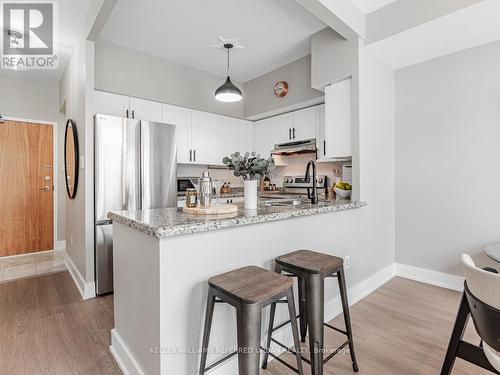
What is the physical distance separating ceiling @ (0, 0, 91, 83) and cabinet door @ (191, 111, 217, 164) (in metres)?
1.59

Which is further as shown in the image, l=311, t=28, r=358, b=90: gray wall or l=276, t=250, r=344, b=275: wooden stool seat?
l=311, t=28, r=358, b=90: gray wall

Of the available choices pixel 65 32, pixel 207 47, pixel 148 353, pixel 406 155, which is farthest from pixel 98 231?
pixel 406 155

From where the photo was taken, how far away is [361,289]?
102 inches

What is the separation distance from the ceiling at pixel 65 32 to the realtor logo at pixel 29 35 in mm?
61

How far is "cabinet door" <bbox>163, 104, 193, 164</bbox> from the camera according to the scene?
12.0 ft

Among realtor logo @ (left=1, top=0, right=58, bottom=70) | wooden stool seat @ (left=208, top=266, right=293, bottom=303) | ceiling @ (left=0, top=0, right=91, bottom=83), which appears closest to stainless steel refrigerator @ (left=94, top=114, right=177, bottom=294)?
ceiling @ (left=0, top=0, right=91, bottom=83)

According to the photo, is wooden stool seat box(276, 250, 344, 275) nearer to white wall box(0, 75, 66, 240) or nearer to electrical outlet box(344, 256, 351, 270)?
electrical outlet box(344, 256, 351, 270)

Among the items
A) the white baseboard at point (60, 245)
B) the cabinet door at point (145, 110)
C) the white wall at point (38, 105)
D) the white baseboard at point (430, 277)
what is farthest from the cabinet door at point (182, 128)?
the white baseboard at point (430, 277)

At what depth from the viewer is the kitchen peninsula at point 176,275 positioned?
4.18 ft

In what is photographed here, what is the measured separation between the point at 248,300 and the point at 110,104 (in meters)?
3.00

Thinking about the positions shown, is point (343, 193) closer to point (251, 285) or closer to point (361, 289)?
point (361, 289)

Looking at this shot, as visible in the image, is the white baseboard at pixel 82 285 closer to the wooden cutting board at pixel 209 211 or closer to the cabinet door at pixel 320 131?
the wooden cutting board at pixel 209 211

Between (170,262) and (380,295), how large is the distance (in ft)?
7.44

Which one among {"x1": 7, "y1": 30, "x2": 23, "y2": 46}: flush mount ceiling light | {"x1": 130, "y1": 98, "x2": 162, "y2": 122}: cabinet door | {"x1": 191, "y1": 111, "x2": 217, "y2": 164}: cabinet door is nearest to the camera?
{"x1": 7, "y1": 30, "x2": 23, "y2": 46}: flush mount ceiling light
